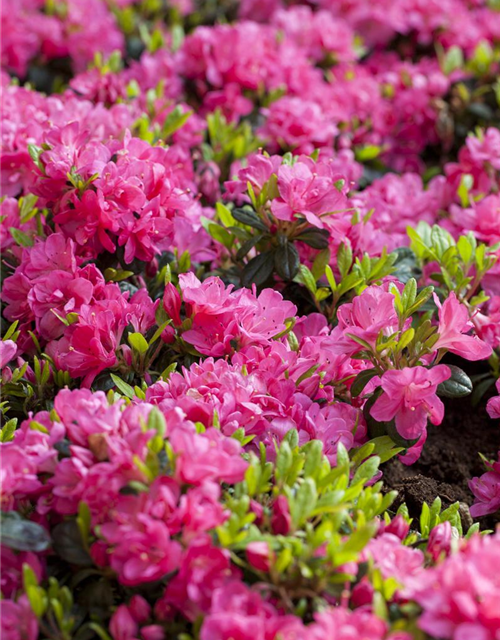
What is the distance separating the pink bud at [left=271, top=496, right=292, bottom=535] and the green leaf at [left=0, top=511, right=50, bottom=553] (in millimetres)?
350

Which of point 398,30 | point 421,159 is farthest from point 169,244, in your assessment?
point 398,30

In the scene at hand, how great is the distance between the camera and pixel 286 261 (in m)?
1.80

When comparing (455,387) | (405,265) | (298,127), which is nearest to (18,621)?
(455,387)

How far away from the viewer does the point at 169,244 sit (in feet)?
6.33

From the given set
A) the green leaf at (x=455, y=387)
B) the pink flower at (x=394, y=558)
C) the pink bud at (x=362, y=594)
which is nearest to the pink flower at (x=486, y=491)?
the green leaf at (x=455, y=387)

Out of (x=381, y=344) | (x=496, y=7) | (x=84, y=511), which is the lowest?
(x=84, y=511)

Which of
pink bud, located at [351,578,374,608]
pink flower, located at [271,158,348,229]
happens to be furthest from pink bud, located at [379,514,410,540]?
pink flower, located at [271,158,348,229]

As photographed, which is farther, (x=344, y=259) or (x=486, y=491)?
(x=344, y=259)

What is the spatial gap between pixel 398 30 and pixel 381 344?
2363 millimetres

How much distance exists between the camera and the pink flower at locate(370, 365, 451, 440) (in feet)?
4.83

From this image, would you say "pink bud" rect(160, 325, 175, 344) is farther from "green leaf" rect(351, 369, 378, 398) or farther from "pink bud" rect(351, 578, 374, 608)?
"pink bud" rect(351, 578, 374, 608)

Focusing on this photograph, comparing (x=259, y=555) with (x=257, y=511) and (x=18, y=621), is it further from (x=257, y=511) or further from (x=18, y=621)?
(x=18, y=621)

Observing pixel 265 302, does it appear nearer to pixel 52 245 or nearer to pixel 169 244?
pixel 169 244

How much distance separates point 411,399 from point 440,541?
0.89 feet
